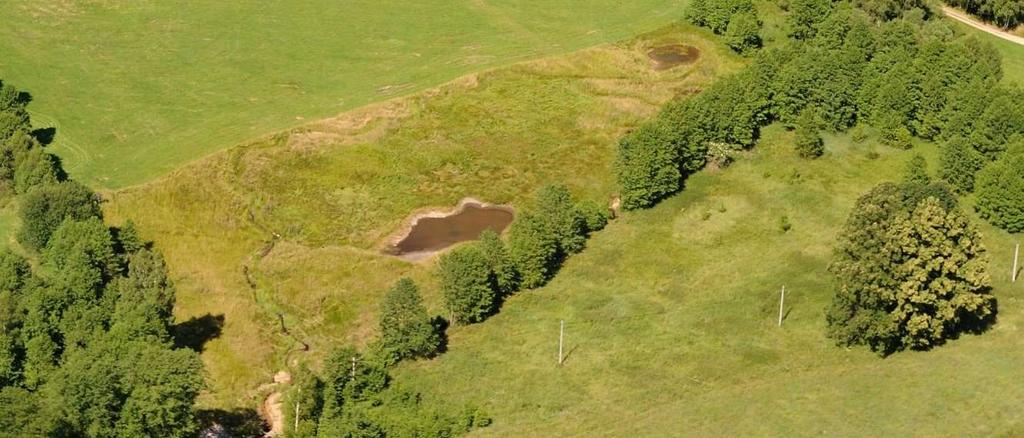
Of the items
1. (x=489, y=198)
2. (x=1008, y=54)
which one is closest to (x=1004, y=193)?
(x=1008, y=54)

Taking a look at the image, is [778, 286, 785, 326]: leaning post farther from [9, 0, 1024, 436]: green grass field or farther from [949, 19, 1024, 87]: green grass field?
[949, 19, 1024, 87]: green grass field

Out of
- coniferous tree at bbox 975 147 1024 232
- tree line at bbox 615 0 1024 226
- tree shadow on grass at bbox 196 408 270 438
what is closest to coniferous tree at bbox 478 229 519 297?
tree line at bbox 615 0 1024 226

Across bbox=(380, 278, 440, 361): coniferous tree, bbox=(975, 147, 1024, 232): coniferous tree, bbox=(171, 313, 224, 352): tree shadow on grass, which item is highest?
bbox=(975, 147, 1024, 232): coniferous tree

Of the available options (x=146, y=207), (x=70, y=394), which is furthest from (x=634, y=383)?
(x=146, y=207)

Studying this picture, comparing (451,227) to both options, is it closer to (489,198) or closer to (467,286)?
(489,198)

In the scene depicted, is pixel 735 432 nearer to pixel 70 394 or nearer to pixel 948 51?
pixel 70 394

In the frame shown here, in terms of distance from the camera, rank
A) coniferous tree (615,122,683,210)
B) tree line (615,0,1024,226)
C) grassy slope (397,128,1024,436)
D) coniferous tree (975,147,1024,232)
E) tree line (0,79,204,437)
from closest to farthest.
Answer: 1. tree line (0,79,204,437)
2. grassy slope (397,128,1024,436)
3. coniferous tree (975,147,1024,232)
4. coniferous tree (615,122,683,210)
5. tree line (615,0,1024,226)
